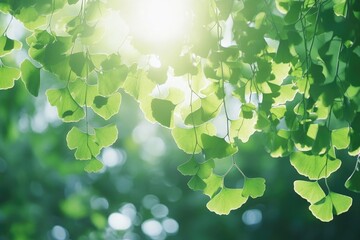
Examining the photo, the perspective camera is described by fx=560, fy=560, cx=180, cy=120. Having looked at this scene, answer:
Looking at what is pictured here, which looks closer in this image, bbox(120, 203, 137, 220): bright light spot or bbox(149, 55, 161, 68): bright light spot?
bbox(149, 55, 161, 68): bright light spot

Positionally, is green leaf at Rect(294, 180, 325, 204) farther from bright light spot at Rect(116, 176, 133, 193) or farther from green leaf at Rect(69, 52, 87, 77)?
bright light spot at Rect(116, 176, 133, 193)

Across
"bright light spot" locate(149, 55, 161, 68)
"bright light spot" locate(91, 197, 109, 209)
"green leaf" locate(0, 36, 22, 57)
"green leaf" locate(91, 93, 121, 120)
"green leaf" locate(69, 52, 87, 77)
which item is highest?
"green leaf" locate(0, 36, 22, 57)

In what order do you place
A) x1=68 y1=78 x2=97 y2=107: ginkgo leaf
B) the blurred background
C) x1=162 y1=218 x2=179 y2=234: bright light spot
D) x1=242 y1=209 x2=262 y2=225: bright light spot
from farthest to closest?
1. x1=162 y1=218 x2=179 y2=234: bright light spot
2. x1=242 y1=209 x2=262 y2=225: bright light spot
3. the blurred background
4. x1=68 y1=78 x2=97 y2=107: ginkgo leaf

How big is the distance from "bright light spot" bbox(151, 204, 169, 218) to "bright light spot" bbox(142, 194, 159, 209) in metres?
0.05

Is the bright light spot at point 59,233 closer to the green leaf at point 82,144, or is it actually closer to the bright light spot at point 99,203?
the bright light spot at point 99,203

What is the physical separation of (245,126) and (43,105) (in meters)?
6.28

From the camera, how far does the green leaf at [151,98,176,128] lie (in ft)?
3.62

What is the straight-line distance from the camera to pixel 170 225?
7340 millimetres

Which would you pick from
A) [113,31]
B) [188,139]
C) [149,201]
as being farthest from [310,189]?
[149,201]

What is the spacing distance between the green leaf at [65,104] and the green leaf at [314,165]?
1.55ft

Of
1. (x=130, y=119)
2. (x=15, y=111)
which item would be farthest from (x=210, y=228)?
(x=15, y=111)

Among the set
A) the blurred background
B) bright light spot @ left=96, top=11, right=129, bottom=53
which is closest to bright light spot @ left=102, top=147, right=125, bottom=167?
the blurred background

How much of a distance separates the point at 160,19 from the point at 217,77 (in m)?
0.16

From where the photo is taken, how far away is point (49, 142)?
22.2ft
